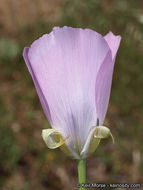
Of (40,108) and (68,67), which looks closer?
(68,67)

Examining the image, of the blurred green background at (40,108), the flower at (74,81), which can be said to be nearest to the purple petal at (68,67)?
the flower at (74,81)

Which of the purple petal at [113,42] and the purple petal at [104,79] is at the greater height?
the purple petal at [113,42]

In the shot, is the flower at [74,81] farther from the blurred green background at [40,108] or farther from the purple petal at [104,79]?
the blurred green background at [40,108]

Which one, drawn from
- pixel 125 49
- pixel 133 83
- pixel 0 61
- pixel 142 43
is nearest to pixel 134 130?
pixel 133 83

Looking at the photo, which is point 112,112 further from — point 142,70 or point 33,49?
point 33,49

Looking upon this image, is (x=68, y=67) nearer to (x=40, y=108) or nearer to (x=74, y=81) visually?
(x=74, y=81)

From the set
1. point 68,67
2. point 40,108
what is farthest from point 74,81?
point 40,108

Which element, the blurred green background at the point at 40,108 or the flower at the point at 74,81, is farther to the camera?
the blurred green background at the point at 40,108
